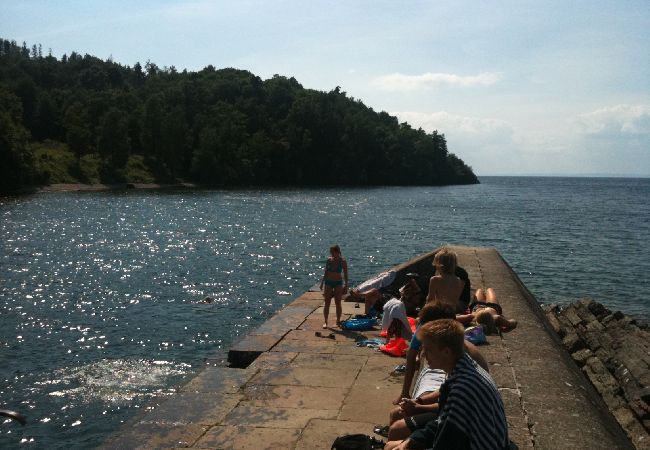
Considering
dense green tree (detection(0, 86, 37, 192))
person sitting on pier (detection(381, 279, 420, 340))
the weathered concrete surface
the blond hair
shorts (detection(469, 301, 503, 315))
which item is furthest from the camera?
dense green tree (detection(0, 86, 37, 192))

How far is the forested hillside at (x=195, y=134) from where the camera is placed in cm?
9581

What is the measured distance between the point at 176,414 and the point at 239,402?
2.59 feet

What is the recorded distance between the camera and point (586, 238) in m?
43.7

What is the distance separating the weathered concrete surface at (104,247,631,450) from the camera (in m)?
6.22

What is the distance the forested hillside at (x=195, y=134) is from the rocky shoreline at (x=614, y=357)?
64.7 metres

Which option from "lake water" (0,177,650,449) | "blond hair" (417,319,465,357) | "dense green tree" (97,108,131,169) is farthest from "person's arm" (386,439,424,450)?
"dense green tree" (97,108,131,169)

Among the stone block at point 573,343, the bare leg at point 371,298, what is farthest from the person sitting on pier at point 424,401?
the stone block at point 573,343

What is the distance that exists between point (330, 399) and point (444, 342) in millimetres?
4198

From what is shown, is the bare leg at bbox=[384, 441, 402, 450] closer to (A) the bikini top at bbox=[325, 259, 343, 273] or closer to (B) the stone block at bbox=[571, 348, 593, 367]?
(A) the bikini top at bbox=[325, 259, 343, 273]

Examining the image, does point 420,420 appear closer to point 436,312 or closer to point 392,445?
point 392,445

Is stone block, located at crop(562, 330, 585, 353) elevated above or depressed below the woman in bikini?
below

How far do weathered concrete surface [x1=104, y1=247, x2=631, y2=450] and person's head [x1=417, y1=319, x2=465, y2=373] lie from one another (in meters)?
1.79

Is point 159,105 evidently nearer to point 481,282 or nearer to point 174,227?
point 174,227

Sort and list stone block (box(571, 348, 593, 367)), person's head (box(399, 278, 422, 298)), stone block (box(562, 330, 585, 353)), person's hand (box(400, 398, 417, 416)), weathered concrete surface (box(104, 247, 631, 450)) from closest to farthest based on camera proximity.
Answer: person's hand (box(400, 398, 417, 416)) < weathered concrete surface (box(104, 247, 631, 450)) < person's head (box(399, 278, 422, 298)) < stone block (box(571, 348, 593, 367)) < stone block (box(562, 330, 585, 353))
